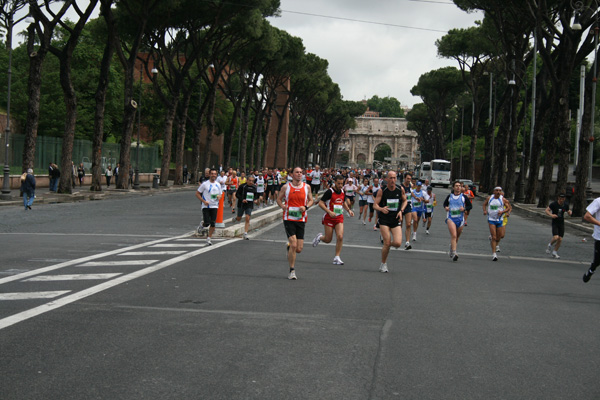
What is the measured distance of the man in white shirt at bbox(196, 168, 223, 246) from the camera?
644 inches

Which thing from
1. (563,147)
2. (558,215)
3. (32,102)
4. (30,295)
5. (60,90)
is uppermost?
(60,90)

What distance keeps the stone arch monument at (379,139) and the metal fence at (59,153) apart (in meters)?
125

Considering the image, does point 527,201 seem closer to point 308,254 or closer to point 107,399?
point 308,254

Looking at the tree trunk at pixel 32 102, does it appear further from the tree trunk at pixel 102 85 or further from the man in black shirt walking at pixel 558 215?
the man in black shirt walking at pixel 558 215

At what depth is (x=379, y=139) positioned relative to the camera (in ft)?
606

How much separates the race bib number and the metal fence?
28599 mm

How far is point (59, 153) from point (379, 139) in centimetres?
14560

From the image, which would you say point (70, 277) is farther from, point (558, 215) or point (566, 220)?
point (566, 220)

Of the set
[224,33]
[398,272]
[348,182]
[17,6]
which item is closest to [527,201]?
[348,182]

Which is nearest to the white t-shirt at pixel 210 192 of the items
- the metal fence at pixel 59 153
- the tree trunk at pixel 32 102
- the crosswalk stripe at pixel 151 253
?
the crosswalk stripe at pixel 151 253

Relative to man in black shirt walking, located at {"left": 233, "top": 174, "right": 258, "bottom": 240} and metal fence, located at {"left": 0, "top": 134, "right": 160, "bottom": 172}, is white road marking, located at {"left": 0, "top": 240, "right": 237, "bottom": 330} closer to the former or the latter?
man in black shirt walking, located at {"left": 233, "top": 174, "right": 258, "bottom": 240}

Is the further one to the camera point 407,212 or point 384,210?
point 407,212

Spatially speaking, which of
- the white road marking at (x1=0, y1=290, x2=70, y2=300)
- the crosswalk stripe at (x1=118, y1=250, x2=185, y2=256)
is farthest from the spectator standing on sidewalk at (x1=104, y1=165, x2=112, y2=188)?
the white road marking at (x1=0, y1=290, x2=70, y2=300)

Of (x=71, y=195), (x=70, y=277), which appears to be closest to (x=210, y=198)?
(x=70, y=277)
